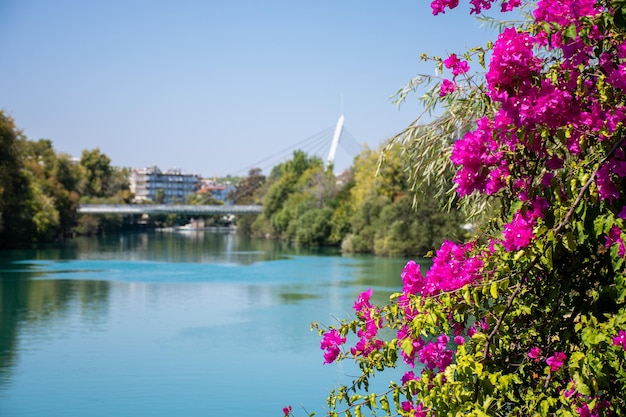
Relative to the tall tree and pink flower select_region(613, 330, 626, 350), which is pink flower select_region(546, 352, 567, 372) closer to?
pink flower select_region(613, 330, 626, 350)

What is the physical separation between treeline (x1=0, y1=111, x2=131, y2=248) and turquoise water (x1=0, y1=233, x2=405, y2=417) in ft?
26.1

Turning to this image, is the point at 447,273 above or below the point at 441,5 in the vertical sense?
below

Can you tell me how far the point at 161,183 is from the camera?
139 meters

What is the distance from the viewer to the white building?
137625 millimetres

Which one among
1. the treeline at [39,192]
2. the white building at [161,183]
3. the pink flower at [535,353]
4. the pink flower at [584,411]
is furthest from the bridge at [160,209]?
the white building at [161,183]

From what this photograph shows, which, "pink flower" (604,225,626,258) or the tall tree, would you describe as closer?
"pink flower" (604,225,626,258)

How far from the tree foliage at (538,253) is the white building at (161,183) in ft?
436

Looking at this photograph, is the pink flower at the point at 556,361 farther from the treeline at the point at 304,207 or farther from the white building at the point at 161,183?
the white building at the point at 161,183

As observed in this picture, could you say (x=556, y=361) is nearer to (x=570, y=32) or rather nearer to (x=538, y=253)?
(x=538, y=253)

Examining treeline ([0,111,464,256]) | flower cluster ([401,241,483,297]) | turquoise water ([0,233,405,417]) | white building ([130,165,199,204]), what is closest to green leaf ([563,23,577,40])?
flower cluster ([401,241,483,297])

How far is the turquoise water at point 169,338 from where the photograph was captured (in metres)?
10.0

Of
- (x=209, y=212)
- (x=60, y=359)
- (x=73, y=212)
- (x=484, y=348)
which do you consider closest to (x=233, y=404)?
(x=60, y=359)

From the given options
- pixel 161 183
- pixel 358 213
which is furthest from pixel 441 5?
pixel 161 183

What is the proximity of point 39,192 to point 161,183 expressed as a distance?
325ft
